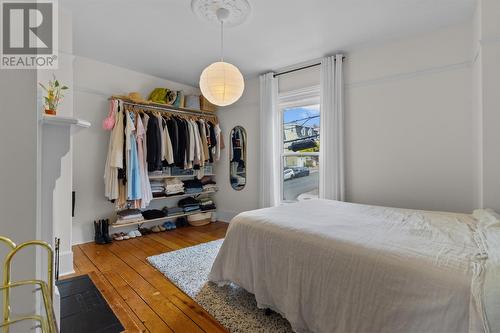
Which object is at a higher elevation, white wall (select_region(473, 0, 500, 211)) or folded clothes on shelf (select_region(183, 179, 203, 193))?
white wall (select_region(473, 0, 500, 211))

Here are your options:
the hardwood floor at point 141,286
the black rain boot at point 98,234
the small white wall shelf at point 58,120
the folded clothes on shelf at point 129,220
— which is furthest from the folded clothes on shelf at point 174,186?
the small white wall shelf at point 58,120

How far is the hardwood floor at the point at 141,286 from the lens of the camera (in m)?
1.58

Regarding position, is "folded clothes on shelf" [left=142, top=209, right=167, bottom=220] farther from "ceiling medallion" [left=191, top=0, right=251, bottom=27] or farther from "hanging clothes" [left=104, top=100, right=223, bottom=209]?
"ceiling medallion" [left=191, top=0, right=251, bottom=27]

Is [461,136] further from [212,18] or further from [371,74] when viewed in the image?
[212,18]

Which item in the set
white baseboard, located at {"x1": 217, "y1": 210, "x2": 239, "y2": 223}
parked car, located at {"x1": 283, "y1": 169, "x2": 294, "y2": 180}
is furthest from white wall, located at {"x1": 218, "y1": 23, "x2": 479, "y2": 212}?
white baseboard, located at {"x1": 217, "y1": 210, "x2": 239, "y2": 223}

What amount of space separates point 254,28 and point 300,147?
1.72m

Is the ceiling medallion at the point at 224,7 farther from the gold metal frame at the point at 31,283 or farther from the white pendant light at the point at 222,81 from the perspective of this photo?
the gold metal frame at the point at 31,283

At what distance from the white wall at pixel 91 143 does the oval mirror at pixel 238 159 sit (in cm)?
182

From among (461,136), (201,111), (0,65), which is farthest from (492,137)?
(201,111)

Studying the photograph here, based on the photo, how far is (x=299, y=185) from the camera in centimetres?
360

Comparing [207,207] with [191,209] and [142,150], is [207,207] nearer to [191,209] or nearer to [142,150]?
[191,209]

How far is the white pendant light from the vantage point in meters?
2.00

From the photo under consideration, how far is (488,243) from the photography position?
3.81ft

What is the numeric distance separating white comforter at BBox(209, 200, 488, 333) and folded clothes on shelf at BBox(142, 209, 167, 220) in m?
1.94
